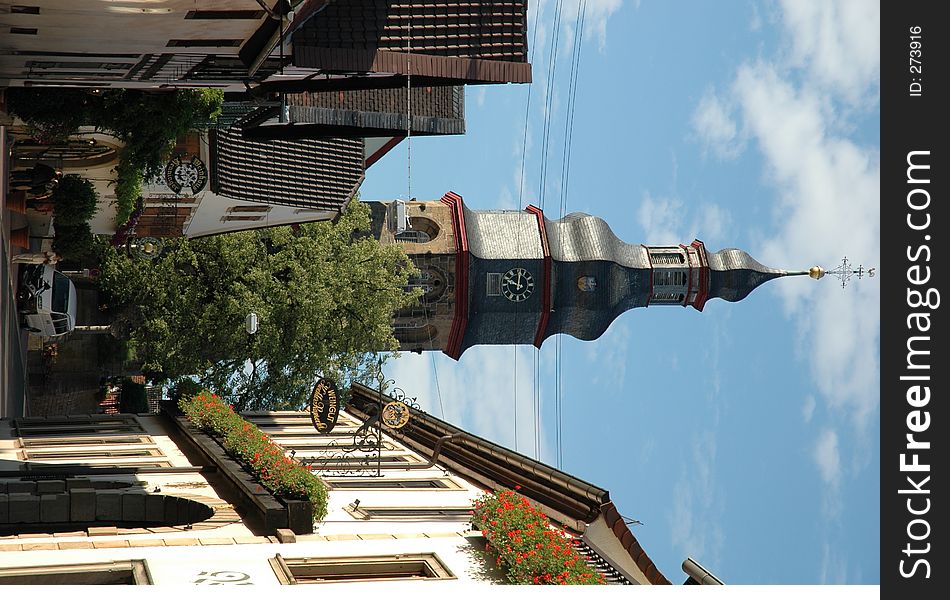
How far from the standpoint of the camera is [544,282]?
60.3 m

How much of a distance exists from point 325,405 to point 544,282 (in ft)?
92.9

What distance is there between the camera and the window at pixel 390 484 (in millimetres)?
29625

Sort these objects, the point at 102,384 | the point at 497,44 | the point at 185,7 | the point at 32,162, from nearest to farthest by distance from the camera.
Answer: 1. the point at 185,7
2. the point at 497,44
3. the point at 32,162
4. the point at 102,384

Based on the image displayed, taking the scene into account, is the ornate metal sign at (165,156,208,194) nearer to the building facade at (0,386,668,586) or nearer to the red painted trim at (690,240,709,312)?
the building facade at (0,386,668,586)

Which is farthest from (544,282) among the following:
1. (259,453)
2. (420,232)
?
(259,453)

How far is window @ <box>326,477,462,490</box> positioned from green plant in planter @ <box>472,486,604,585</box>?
30.0ft

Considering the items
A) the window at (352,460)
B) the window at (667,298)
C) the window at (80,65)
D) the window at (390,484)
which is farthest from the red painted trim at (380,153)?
the window at (80,65)

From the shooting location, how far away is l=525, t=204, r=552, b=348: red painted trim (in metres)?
60.2

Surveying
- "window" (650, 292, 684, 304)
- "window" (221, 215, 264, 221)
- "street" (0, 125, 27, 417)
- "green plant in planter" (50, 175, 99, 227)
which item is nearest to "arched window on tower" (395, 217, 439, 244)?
"window" (650, 292, 684, 304)

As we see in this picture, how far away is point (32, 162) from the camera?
128ft

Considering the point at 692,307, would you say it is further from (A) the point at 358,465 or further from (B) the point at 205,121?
(B) the point at 205,121
